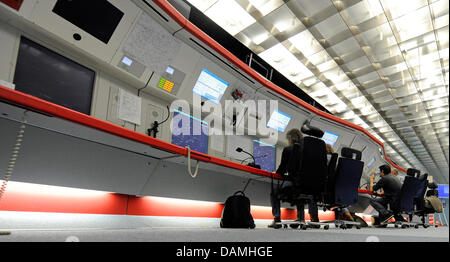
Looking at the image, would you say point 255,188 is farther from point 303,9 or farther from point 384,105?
point 384,105

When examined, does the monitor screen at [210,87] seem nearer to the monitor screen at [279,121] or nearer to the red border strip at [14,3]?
the monitor screen at [279,121]

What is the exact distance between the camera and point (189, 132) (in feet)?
9.29

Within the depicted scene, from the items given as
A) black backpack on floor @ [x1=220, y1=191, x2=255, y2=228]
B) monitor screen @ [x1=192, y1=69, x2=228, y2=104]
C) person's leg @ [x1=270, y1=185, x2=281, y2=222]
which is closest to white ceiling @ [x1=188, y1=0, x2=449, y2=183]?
person's leg @ [x1=270, y1=185, x2=281, y2=222]

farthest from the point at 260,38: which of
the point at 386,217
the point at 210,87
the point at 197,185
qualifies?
the point at 197,185

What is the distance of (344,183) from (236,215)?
3.85ft

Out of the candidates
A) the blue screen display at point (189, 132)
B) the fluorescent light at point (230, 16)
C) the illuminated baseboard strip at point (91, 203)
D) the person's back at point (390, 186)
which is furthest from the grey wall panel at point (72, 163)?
the fluorescent light at point (230, 16)

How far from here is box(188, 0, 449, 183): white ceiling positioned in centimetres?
469

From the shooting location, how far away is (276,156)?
3898 mm

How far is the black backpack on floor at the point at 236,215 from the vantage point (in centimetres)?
229

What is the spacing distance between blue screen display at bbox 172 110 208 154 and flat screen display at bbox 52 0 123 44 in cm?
98

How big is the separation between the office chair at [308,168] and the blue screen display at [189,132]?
1.02m

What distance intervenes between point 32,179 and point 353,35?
5.80 m

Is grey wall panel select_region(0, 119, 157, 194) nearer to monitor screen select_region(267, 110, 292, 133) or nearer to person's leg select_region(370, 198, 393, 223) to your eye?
monitor screen select_region(267, 110, 292, 133)

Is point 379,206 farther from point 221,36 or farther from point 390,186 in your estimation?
point 221,36
